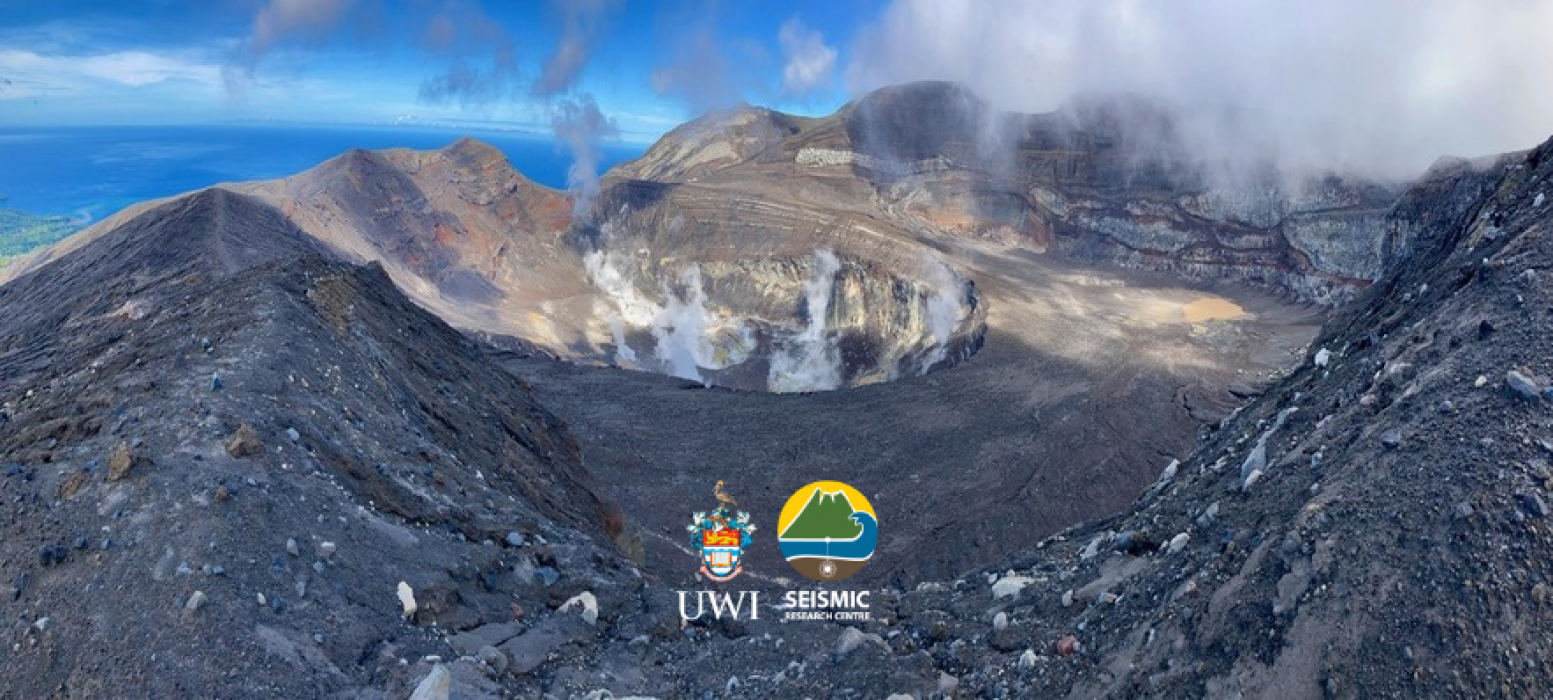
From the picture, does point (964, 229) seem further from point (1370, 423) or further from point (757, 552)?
point (1370, 423)

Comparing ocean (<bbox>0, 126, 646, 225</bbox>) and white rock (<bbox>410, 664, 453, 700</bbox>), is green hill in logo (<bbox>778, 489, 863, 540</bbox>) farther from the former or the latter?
ocean (<bbox>0, 126, 646, 225</bbox>)

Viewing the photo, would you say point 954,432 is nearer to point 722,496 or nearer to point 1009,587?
point 722,496

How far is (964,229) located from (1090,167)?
9.38 metres

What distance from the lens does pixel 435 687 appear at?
772cm

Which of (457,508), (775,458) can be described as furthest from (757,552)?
(457,508)

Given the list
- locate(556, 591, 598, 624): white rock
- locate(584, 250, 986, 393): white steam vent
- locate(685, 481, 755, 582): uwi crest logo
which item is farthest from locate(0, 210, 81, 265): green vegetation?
locate(556, 591, 598, 624): white rock

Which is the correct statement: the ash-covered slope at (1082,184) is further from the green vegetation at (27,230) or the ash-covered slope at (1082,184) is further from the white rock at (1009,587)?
the green vegetation at (27,230)

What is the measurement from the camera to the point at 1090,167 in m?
56.4

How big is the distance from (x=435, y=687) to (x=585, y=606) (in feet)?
11.5

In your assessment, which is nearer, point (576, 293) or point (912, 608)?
point (912, 608)

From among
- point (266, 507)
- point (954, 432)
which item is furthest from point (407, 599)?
point (954, 432)

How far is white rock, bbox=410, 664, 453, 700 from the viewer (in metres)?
7.68

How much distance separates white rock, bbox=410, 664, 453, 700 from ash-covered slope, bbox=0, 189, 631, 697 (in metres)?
0.53

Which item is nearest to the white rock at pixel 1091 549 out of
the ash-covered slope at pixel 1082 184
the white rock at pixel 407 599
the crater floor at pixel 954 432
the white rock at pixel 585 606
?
the white rock at pixel 585 606
